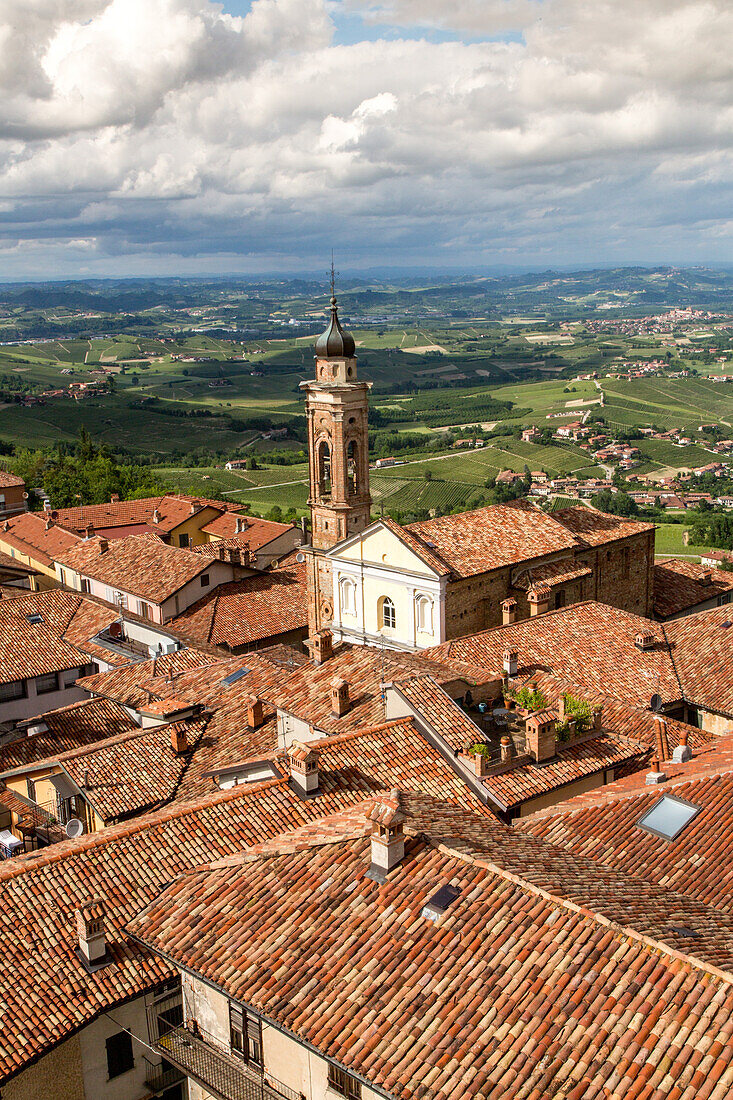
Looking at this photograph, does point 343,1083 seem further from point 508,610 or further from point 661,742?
point 508,610

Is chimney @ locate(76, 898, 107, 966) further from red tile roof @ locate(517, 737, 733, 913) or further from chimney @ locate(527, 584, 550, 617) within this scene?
chimney @ locate(527, 584, 550, 617)

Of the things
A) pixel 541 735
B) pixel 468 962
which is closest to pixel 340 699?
pixel 541 735

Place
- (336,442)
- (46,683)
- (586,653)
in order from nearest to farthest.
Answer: (586,653), (46,683), (336,442)

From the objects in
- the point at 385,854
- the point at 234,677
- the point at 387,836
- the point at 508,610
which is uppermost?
the point at 387,836

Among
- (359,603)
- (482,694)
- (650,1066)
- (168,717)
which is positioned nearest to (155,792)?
(168,717)

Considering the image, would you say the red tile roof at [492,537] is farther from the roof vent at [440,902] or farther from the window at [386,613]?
the roof vent at [440,902]

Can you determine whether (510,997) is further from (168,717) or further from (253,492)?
(253,492)

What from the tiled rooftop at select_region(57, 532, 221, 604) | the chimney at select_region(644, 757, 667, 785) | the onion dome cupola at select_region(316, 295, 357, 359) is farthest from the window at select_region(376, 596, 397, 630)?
the chimney at select_region(644, 757, 667, 785)

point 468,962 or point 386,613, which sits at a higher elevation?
point 468,962
